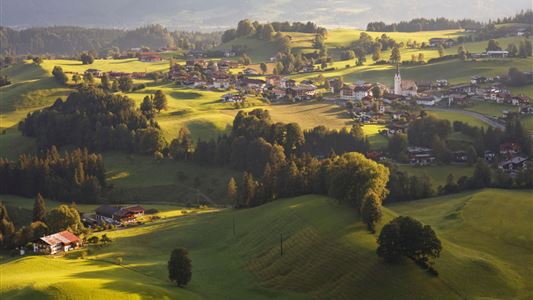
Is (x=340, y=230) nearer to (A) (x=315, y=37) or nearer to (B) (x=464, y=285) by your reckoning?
(B) (x=464, y=285)

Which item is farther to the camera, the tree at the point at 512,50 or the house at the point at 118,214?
the tree at the point at 512,50

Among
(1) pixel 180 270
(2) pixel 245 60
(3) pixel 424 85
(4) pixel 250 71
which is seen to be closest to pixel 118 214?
(1) pixel 180 270

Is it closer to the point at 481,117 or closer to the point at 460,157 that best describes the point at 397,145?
the point at 460,157

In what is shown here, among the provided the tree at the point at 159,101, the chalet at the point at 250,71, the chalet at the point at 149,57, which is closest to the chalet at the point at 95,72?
the chalet at the point at 149,57

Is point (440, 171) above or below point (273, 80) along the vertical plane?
below

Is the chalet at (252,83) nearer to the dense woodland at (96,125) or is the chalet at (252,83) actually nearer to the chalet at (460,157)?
the dense woodland at (96,125)

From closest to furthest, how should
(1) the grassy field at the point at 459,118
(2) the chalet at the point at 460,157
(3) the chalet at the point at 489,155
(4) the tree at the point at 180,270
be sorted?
(4) the tree at the point at 180,270, (3) the chalet at the point at 489,155, (2) the chalet at the point at 460,157, (1) the grassy field at the point at 459,118

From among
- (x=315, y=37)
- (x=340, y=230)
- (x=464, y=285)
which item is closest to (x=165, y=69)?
(x=315, y=37)
